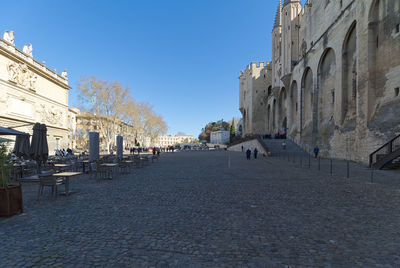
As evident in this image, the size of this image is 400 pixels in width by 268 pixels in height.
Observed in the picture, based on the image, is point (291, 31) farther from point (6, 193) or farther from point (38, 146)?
point (6, 193)

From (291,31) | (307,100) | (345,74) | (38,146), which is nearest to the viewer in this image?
(38,146)

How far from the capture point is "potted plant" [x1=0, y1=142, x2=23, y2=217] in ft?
17.2

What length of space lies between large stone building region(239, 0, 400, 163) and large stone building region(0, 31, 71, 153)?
88.2 feet

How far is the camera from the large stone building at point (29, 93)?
73.8 ft

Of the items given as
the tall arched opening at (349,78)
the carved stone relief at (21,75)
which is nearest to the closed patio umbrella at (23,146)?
the carved stone relief at (21,75)

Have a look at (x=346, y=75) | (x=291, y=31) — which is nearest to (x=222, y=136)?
(x=291, y=31)

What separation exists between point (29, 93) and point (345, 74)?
34489 mm

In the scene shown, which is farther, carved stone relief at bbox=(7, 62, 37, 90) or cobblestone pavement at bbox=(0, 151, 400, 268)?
carved stone relief at bbox=(7, 62, 37, 90)

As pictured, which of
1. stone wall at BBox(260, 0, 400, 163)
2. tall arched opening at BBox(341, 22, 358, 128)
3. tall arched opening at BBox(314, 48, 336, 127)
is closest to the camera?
stone wall at BBox(260, 0, 400, 163)

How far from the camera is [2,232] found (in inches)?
173

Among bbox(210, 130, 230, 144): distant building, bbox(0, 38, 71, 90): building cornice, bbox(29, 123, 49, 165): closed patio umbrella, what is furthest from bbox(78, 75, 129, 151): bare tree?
bbox(210, 130, 230, 144): distant building

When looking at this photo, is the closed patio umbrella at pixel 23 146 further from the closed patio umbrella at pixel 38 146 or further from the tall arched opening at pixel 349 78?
the tall arched opening at pixel 349 78

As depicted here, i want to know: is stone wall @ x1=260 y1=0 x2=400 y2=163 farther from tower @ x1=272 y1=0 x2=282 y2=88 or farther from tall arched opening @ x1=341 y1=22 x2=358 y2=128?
tower @ x1=272 y1=0 x2=282 y2=88

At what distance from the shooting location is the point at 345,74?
21.2m
